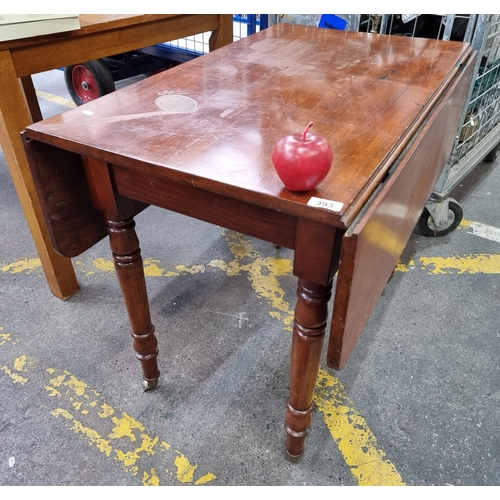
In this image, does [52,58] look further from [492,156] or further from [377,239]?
[492,156]

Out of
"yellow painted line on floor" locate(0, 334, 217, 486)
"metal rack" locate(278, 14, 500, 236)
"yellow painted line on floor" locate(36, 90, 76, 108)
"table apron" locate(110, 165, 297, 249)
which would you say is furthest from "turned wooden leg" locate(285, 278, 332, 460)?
"yellow painted line on floor" locate(36, 90, 76, 108)

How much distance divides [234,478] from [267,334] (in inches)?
19.0

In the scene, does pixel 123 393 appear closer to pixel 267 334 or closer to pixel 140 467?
pixel 140 467

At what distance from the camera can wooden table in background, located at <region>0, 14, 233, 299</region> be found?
1.17 metres

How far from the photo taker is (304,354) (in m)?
0.88


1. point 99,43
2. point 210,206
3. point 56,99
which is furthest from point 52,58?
point 56,99

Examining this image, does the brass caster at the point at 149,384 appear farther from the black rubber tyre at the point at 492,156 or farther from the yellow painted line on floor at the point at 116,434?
the black rubber tyre at the point at 492,156

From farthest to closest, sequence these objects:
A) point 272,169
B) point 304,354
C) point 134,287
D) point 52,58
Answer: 1. point 52,58
2. point 134,287
3. point 304,354
4. point 272,169

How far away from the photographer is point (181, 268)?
5.75 feet

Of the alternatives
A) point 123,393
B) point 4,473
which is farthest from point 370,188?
point 4,473

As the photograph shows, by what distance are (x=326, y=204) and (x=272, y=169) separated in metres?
0.13

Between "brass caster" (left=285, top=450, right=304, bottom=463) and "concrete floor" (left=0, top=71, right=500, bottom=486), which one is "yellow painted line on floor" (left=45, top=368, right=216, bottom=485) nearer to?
"concrete floor" (left=0, top=71, right=500, bottom=486)

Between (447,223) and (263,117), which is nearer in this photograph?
(263,117)

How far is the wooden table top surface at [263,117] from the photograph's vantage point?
2.35ft
